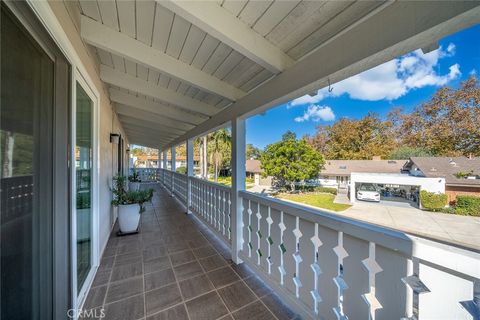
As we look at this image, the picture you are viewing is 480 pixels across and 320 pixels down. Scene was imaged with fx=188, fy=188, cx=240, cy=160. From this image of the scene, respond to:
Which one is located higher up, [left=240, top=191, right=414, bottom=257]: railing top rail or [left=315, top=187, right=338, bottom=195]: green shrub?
[left=240, top=191, right=414, bottom=257]: railing top rail

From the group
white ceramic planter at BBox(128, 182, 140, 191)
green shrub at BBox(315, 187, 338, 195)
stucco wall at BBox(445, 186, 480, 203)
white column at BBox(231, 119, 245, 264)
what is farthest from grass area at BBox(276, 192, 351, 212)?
white ceramic planter at BBox(128, 182, 140, 191)

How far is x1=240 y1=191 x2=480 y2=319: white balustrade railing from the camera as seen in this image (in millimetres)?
812

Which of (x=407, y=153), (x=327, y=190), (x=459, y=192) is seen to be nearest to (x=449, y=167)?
(x=459, y=192)

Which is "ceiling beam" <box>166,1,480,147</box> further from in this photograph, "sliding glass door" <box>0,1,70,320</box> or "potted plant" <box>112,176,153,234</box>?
"potted plant" <box>112,176,153,234</box>

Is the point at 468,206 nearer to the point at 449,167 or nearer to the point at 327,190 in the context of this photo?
the point at 449,167

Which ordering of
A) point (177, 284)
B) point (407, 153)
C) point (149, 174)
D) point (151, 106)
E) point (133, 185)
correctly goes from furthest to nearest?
point (149, 174) → point (133, 185) → point (151, 106) → point (177, 284) → point (407, 153)

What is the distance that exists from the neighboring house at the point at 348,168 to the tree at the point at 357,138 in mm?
97

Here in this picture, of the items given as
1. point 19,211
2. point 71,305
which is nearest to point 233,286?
point 71,305

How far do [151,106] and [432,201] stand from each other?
13.7ft

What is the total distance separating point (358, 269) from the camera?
1.19m

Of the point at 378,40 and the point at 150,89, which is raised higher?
the point at 150,89

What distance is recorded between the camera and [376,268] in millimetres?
1075

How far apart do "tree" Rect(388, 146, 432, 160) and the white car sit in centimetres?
80

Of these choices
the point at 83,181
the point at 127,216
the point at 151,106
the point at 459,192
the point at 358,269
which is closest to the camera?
the point at 358,269
